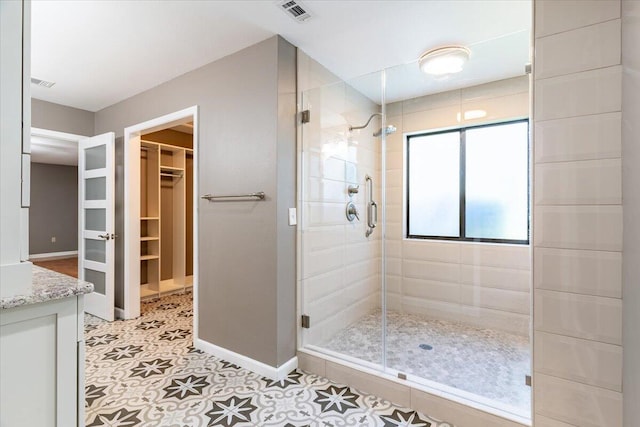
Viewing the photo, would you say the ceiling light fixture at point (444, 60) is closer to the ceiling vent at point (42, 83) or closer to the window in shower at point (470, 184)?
the window in shower at point (470, 184)

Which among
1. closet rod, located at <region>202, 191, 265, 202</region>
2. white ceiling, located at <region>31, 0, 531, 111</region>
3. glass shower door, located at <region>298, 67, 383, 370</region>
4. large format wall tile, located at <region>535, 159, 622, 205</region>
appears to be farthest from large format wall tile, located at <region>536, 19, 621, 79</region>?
closet rod, located at <region>202, 191, 265, 202</region>

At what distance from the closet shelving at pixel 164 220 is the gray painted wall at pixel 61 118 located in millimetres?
634


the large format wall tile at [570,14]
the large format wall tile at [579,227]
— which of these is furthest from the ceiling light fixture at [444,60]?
the large format wall tile at [579,227]

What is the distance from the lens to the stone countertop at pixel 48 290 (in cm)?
95

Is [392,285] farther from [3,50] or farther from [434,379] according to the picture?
[3,50]

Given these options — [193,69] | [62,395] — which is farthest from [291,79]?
[62,395]

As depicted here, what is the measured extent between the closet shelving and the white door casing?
61cm

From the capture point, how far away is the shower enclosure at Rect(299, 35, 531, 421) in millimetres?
2395

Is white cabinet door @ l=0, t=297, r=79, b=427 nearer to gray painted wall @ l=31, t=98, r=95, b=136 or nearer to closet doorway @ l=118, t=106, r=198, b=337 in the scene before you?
closet doorway @ l=118, t=106, r=198, b=337

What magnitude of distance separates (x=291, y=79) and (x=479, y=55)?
1.45 metres

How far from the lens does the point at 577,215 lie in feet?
4.43

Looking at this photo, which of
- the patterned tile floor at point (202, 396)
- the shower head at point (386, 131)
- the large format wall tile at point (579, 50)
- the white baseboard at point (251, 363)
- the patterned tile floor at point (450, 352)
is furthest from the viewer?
the shower head at point (386, 131)

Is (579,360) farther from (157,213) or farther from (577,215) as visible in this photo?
(157,213)

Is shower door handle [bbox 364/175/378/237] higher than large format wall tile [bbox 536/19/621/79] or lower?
lower
